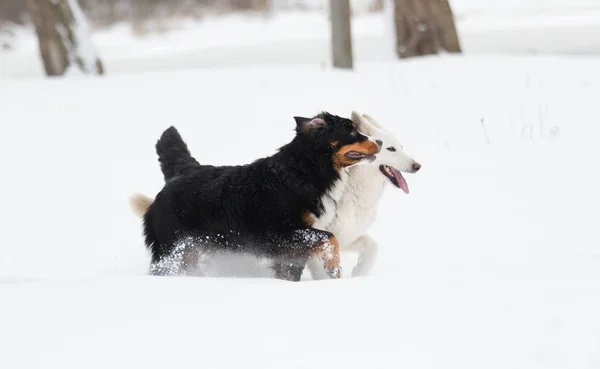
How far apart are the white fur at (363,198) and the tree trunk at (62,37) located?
8871 millimetres

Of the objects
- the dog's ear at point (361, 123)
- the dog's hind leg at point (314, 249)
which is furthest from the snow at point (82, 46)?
the dog's hind leg at point (314, 249)

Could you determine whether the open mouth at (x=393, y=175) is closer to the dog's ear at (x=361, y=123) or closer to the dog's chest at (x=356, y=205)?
the dog's chest at (x=356, y=205)

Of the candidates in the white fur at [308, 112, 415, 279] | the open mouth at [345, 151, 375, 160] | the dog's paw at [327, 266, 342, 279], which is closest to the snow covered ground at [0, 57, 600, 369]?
the white fur at [308, 112, 415, 279]

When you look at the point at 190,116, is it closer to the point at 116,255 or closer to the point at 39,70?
the point at 116,255

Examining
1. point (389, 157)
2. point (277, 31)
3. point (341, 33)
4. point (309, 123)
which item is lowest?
point (277, 31)

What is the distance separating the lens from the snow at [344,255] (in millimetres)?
3176

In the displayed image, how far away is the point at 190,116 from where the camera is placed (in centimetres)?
1103

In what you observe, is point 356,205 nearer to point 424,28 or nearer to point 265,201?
point 265,201

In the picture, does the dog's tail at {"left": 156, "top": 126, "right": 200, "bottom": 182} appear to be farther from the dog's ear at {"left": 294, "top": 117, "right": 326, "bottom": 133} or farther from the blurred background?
the blurred background

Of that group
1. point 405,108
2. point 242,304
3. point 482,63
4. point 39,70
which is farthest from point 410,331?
point 39,70

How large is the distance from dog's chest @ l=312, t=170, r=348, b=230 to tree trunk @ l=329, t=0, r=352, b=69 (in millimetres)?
7709

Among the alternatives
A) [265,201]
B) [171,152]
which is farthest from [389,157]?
[171,152]

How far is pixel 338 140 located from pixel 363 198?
0.51 metres

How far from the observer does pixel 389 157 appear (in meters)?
5.45
